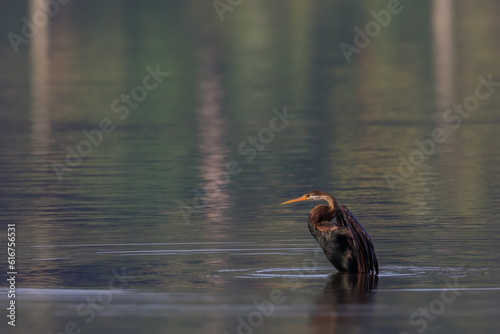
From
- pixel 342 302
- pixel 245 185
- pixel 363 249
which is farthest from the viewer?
pixel 245 185

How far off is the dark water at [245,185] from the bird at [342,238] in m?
0.19

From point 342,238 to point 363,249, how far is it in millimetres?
227

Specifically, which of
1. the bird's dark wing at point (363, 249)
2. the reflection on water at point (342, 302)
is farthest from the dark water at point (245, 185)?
the bird's dark wing at point (363, 249)

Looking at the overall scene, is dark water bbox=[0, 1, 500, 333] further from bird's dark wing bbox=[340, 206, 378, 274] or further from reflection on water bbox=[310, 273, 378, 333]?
bird's dark wing bbox=[340, 206, 378, 274]

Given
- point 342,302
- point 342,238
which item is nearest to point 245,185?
point 342,238

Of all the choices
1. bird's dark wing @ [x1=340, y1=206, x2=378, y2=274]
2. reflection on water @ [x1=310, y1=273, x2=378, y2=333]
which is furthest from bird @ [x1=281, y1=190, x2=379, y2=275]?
reflection on water @ [x1=310, y1=273, x2=378, y2=333]

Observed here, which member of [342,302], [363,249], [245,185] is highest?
[363,249]

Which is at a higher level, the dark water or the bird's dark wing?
the bird's dark wing

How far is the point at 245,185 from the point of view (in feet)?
70.2

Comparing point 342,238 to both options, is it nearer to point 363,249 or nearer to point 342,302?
point 363,249

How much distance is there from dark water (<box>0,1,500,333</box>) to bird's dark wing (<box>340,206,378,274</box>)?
6.7 inches

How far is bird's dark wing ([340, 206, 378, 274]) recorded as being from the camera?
1383 centimetres

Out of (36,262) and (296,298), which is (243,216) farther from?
(296,298)

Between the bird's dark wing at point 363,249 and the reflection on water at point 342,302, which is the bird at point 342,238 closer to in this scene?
the bird's dark wing at point 363,249
